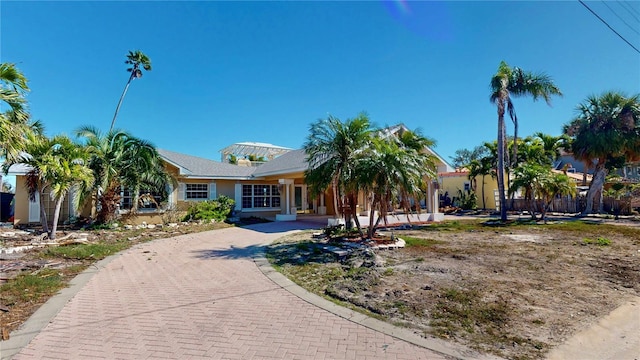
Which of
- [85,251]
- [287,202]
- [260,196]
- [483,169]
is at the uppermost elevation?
[483,169]

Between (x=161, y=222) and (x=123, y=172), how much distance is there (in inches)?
144

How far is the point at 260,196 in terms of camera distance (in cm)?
2191

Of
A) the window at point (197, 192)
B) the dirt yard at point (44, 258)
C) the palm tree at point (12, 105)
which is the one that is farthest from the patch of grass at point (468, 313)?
the window at point (197, 192)

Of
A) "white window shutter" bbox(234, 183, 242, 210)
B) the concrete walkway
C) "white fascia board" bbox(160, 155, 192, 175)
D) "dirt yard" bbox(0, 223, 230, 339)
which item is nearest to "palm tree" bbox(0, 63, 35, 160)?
"dirt yard" bbox(0, 223, 230, 339)

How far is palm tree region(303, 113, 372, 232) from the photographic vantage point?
36.7 ft

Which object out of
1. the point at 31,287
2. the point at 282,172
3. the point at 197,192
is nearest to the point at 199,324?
the point at 31,287

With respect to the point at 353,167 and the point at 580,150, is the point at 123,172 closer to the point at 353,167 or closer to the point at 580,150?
the point at 353,167

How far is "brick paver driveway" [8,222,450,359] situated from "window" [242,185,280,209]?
44.5 ft

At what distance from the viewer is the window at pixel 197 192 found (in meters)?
19.3

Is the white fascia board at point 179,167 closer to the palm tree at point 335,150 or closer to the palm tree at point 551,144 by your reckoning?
the palm tree at point 335,150

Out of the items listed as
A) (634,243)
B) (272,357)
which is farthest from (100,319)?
(634,243)

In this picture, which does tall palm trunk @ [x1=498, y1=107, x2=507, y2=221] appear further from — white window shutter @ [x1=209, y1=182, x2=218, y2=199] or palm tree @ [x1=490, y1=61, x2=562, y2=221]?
white window shutter @ [x1=209, y1=182, x2=218, y2=199]

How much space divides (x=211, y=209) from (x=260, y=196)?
428 cm

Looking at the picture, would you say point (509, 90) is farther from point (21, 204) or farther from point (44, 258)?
point (21, 204)
